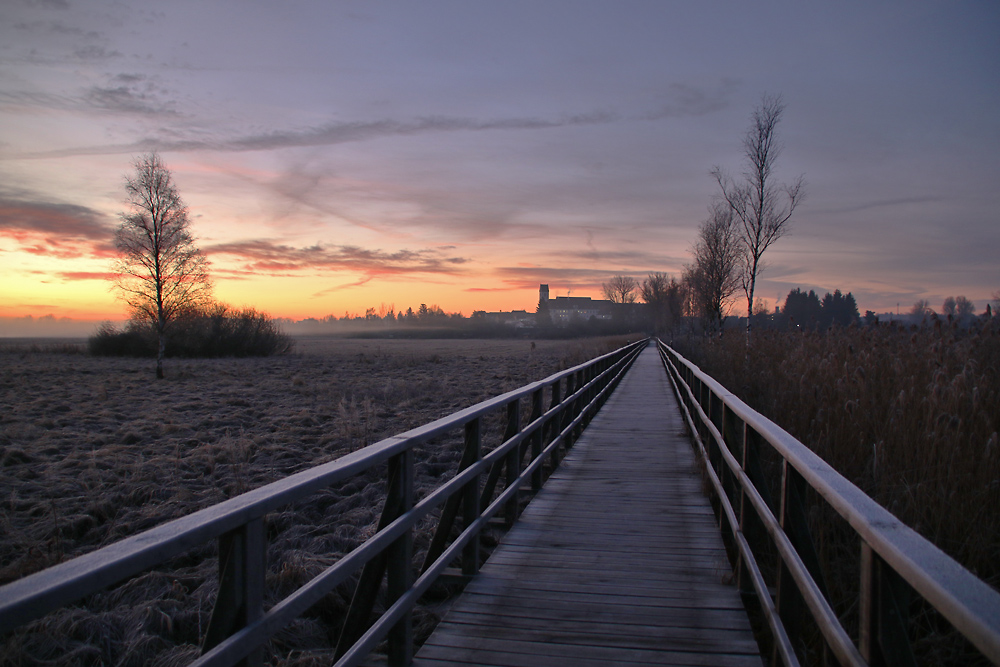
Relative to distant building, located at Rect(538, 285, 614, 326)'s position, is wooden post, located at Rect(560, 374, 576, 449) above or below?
below

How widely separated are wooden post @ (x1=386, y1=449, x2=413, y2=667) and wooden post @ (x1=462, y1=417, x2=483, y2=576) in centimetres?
92

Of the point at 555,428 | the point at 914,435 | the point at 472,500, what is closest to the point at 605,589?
the point at 472,500

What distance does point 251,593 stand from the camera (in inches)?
68.2

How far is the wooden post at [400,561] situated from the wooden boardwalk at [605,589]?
16 centimetres

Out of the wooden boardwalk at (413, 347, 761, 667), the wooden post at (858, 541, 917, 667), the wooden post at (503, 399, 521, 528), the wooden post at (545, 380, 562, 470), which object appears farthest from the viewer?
the wooden post at (545, 380, 562, 470)

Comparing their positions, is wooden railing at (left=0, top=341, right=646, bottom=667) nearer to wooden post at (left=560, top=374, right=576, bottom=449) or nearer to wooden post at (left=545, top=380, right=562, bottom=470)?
wooden post at (left=545, top=380, right=562, bottom=470)

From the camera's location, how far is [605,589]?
3.86 metres

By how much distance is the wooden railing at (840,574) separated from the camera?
3.83 ft

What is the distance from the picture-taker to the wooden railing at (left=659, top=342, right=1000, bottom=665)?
1.17 m

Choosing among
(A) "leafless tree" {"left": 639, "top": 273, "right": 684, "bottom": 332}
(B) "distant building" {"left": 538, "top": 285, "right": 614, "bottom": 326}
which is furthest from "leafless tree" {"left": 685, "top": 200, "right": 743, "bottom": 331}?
(B) "distant building" {"left": 538, "top": 285, "right": 614, "bottom": 326}

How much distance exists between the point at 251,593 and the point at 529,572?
9.00 feet

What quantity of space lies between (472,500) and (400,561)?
3.74 feet

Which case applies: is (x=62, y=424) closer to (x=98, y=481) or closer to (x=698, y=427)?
(x=98, y=481)

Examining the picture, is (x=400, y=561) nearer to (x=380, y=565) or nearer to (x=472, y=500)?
(x=380, y=565)
